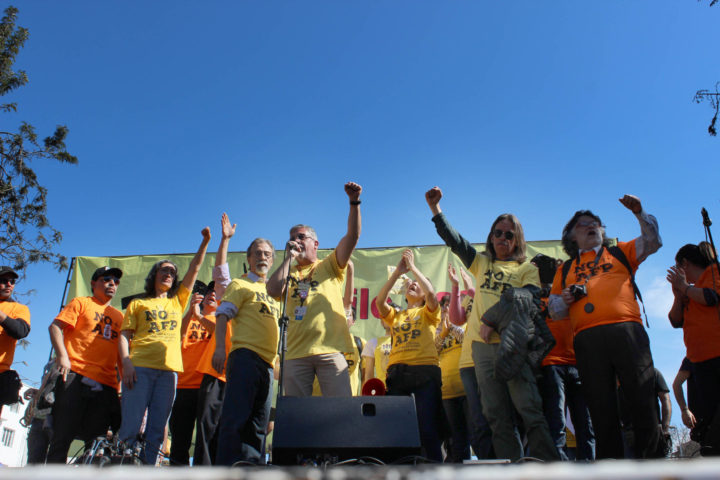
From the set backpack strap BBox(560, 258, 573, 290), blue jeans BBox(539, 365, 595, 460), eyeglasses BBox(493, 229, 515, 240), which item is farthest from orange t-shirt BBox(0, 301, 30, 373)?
backpack strap BBox(560, 258, 573, 290)

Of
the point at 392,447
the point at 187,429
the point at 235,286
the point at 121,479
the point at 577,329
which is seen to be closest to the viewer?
the point at 121,479

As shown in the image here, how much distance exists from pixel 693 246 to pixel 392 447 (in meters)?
3.14

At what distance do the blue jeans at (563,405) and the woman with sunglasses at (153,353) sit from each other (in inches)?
113

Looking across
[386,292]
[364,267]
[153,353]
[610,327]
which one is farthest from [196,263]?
[364,267]

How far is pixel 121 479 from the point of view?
1.75 feet

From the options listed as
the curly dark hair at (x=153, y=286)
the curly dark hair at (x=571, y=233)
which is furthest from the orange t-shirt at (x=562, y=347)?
the curly dark hair at (x=153, y=286)

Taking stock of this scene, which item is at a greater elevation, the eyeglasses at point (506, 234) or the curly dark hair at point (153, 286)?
the eyeglasses at point (506, 234)

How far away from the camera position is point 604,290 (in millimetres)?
3182

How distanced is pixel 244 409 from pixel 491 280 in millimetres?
1880

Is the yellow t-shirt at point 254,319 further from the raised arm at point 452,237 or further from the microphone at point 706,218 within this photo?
the microphone at point 706,218

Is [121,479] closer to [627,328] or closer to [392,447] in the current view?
[392,447]

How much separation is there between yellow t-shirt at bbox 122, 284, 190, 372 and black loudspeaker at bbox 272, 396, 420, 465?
1.83 metres

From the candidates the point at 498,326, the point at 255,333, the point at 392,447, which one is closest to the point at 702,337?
the point at 498,326

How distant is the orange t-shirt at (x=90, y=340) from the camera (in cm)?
404
